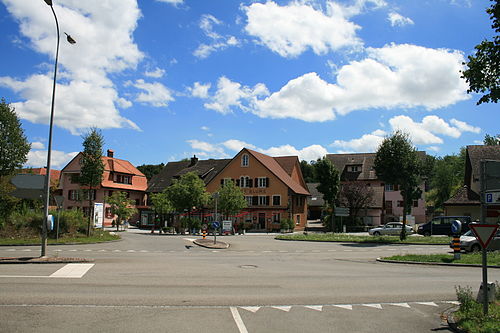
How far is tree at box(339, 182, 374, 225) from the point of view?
58044 millimetres

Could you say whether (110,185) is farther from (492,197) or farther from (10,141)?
(492,197)

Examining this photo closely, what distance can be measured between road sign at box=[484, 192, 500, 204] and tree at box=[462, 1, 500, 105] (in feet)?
10.9

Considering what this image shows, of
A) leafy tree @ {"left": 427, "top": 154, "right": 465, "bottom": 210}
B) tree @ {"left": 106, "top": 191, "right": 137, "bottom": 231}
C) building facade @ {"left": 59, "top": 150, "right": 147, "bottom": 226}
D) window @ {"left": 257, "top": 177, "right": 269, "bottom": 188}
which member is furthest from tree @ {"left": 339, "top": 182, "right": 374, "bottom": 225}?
leafy tree @ {"left": 427, "top": 154, "right": 465, "bottom": 210}

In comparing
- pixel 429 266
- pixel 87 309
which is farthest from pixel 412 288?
pixel 87 309

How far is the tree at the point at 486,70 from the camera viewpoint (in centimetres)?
1048

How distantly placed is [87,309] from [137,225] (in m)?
61.7

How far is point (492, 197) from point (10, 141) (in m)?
34.2

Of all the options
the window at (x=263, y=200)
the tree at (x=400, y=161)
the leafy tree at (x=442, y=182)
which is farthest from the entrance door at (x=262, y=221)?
the leafy tree at (x=442, y=182)

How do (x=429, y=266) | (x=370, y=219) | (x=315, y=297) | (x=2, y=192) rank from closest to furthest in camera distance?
(x=315, y=297)
(x=429, y=266)
(x=2, y=192)
(x=370, y=219)

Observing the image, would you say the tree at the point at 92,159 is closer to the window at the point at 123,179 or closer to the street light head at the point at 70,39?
the street light head at the point at 70,39

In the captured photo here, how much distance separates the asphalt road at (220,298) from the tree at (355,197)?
42.4 metres

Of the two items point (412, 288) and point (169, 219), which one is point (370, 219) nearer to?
point (169, 219)

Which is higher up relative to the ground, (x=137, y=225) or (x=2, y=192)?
(x=2, y=192)

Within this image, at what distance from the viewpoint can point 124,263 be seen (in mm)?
16828
